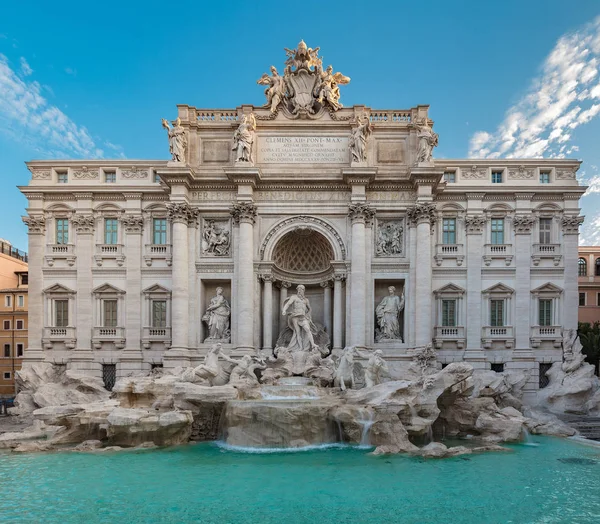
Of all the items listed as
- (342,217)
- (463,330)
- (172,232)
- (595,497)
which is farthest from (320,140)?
(595,497)

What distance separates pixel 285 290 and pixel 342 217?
16.5 ft

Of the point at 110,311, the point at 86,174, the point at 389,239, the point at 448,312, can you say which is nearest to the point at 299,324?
the point at 389,239

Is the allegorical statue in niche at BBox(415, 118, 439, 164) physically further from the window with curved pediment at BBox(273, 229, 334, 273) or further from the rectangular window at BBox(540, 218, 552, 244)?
the rectangular window at BBox(540, 218, 552, 244)

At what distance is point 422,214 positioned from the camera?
2173 centimetres

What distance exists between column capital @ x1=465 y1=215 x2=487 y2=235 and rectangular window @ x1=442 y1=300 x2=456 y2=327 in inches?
149

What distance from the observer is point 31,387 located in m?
21.5

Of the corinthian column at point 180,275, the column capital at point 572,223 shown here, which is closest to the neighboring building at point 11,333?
the corinthian column at point 180,275

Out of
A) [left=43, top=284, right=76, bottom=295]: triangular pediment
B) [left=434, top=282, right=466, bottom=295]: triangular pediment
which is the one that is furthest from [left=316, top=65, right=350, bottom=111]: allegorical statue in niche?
[left=43, top=284, right=76, bottom=295]: triangular pediment

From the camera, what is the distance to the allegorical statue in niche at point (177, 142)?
21.9 meters

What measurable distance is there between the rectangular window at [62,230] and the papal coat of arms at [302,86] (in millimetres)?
12570

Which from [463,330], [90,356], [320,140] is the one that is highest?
[320,140]

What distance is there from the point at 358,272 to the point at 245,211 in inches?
253

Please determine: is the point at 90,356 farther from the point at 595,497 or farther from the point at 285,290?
the point at 595,497

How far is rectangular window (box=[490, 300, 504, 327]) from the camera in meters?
22.7
